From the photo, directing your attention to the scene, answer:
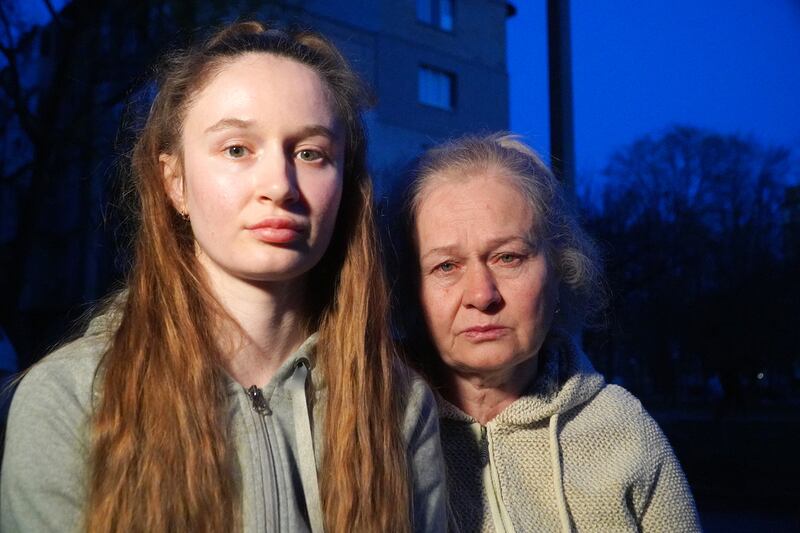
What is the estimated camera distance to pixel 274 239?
5.00 ft

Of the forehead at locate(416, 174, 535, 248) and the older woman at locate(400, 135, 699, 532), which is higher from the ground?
the forehead at locate(416, 174, 535, 248)

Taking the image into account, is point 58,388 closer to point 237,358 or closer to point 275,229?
point 237,358

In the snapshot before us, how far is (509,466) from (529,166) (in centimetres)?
78

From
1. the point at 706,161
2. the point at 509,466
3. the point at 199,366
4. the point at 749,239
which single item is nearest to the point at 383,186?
Result: the point at 509,466

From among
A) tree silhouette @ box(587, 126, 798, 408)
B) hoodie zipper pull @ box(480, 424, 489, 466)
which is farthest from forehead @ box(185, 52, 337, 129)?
tree silhouette @ box(587, 126, 798, 408)

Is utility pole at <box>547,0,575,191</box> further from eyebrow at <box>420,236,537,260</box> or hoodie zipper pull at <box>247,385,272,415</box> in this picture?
hoodie zipper pull at <box>247,385,272,415</box>

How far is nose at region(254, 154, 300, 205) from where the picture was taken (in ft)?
4.98

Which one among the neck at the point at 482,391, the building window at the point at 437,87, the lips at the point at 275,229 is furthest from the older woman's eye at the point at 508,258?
the building window at the point at 437,87

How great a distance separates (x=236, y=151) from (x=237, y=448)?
550 mm

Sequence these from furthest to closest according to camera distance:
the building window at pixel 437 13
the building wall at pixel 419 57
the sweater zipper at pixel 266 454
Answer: the building window at pixel 437 13 → the building wall at pixel 419 57 → the sweater zipper at pixel 266 454

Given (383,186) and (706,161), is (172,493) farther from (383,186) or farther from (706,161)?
(706,161)

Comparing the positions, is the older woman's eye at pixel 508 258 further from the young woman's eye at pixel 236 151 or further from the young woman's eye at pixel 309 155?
the young woman's eye at pixel 236 151

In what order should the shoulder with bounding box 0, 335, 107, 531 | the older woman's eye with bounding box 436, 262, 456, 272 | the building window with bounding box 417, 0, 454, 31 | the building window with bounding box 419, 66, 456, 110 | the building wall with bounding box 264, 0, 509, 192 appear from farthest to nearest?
the building window with bounding box 417, 0, 454, 31 < the building window with bounding box 419, 66, 456, 110 < the building wall with bounding box 264, 0, 509, 192 < the older woman's eye with bounding box 436, 262, 456, 272 < the shoulder with bounding box 0, 335, 107, 531

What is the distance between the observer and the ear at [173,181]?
5.50 feet
